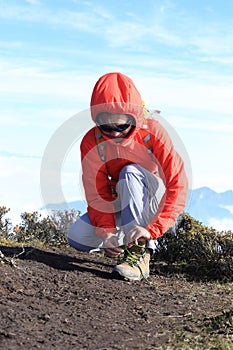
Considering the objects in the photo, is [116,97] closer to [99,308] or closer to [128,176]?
[128,176]

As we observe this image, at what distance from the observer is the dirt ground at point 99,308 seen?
12.1ft

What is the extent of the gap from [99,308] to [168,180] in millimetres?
1301

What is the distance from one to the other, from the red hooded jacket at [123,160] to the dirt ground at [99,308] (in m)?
0.51

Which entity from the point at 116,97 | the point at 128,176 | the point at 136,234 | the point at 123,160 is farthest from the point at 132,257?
the point at 116,97

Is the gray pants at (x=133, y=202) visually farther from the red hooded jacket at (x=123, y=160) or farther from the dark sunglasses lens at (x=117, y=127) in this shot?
the dark sunglasses lens at (x=117, y=127)

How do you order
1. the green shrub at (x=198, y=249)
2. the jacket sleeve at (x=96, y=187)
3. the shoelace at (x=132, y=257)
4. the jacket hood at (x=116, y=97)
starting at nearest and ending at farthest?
the jacket hood at (x=116, y=97) → the shoelace at (x=132, y=257) → the jacket sleeve at (x=96, y=187) → the green shrub at (x=198, y=249)

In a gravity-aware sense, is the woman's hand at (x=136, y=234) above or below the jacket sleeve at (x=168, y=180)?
below

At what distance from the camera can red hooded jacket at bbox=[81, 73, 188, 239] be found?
5.02 meters

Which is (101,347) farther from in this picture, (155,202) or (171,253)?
(171,253)

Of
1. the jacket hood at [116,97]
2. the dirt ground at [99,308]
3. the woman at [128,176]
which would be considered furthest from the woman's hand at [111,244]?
the jacket hood at [116,97]

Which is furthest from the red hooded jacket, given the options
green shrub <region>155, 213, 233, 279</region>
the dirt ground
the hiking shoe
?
green shrub <region>155, 213, 233, 279</region>

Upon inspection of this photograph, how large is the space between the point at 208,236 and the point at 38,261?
1.78 m

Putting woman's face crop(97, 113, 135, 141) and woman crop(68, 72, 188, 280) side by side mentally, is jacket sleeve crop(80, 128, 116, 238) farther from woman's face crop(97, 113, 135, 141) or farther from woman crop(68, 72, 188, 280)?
woman's face crop(97, 113, 135, 141)

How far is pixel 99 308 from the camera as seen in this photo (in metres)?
4.35
